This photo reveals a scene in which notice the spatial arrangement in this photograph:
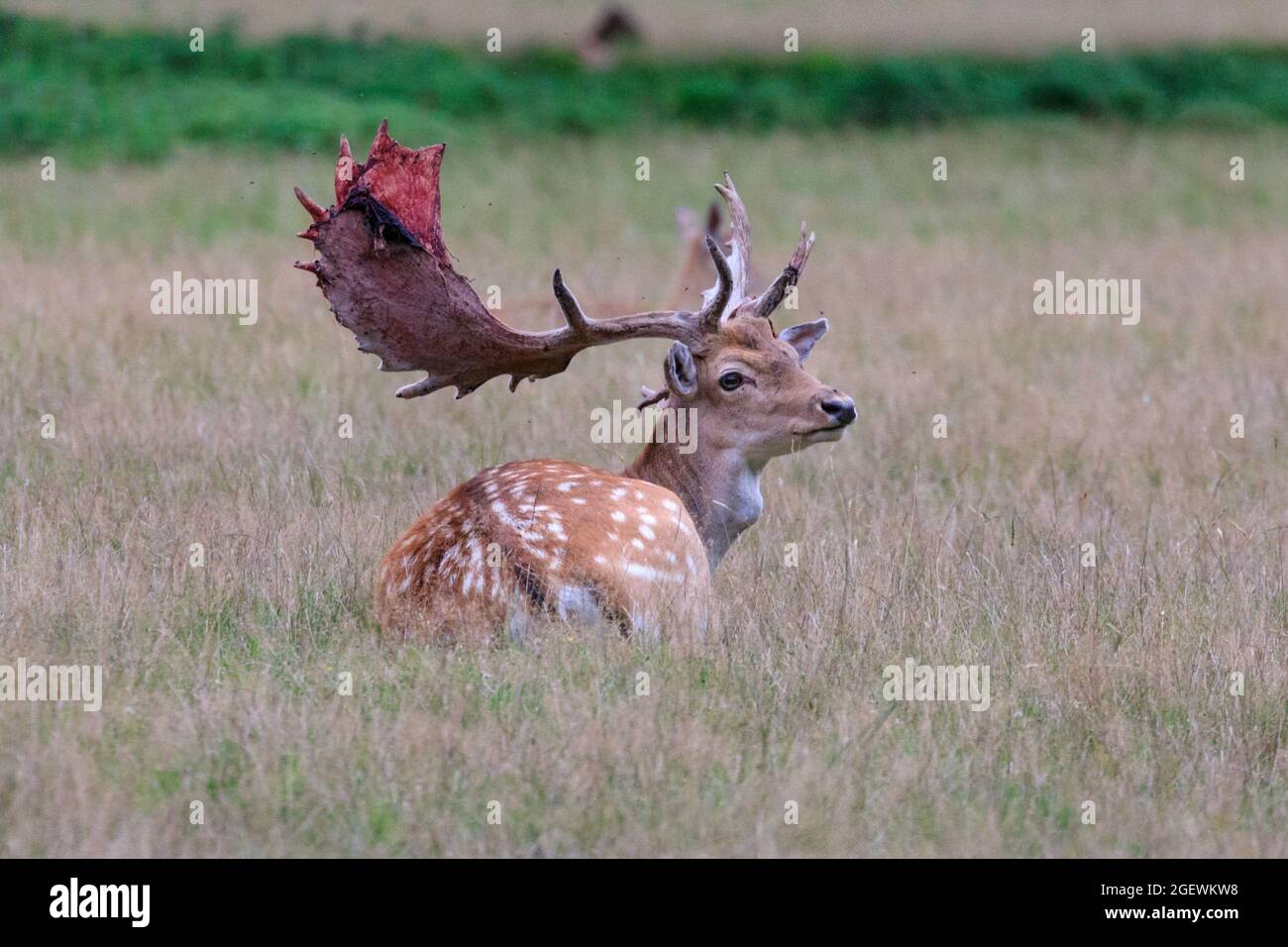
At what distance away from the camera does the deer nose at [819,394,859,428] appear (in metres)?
6.86

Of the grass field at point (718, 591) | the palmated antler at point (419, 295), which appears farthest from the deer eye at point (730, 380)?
the grass field at point (718, 591)

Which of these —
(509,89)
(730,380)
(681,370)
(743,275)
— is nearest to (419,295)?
(681,370)

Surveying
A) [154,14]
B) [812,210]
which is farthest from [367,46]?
[812,210]

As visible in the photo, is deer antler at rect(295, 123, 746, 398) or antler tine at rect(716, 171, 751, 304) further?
antler tine at rect(716, 171, 751, 304)

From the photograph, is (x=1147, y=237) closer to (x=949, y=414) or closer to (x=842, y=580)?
(x=949, y=414)

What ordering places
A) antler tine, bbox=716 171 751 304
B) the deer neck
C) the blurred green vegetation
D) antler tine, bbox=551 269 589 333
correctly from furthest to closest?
the blurred green vegetation, antler tine, bbox=716 171 751 304, the deer neck, antler tine, bbox=551 269 589 333

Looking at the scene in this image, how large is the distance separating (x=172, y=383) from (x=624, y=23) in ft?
57.9

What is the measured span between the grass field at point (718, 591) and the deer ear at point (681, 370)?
0.70 metres

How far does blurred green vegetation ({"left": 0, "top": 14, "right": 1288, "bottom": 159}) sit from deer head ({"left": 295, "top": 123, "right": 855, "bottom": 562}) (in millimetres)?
11618

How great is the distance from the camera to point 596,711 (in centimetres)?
547

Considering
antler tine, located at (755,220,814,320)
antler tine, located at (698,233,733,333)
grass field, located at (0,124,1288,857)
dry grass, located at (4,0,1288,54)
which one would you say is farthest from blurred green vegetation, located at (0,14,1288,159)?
antler tine, located at (698,233,733,333)

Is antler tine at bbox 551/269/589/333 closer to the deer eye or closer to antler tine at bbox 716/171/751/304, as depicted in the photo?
the deer eye

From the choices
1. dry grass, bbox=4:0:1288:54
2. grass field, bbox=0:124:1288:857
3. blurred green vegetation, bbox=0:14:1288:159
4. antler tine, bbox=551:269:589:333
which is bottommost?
grass field, bbox=0:124:1288:857
